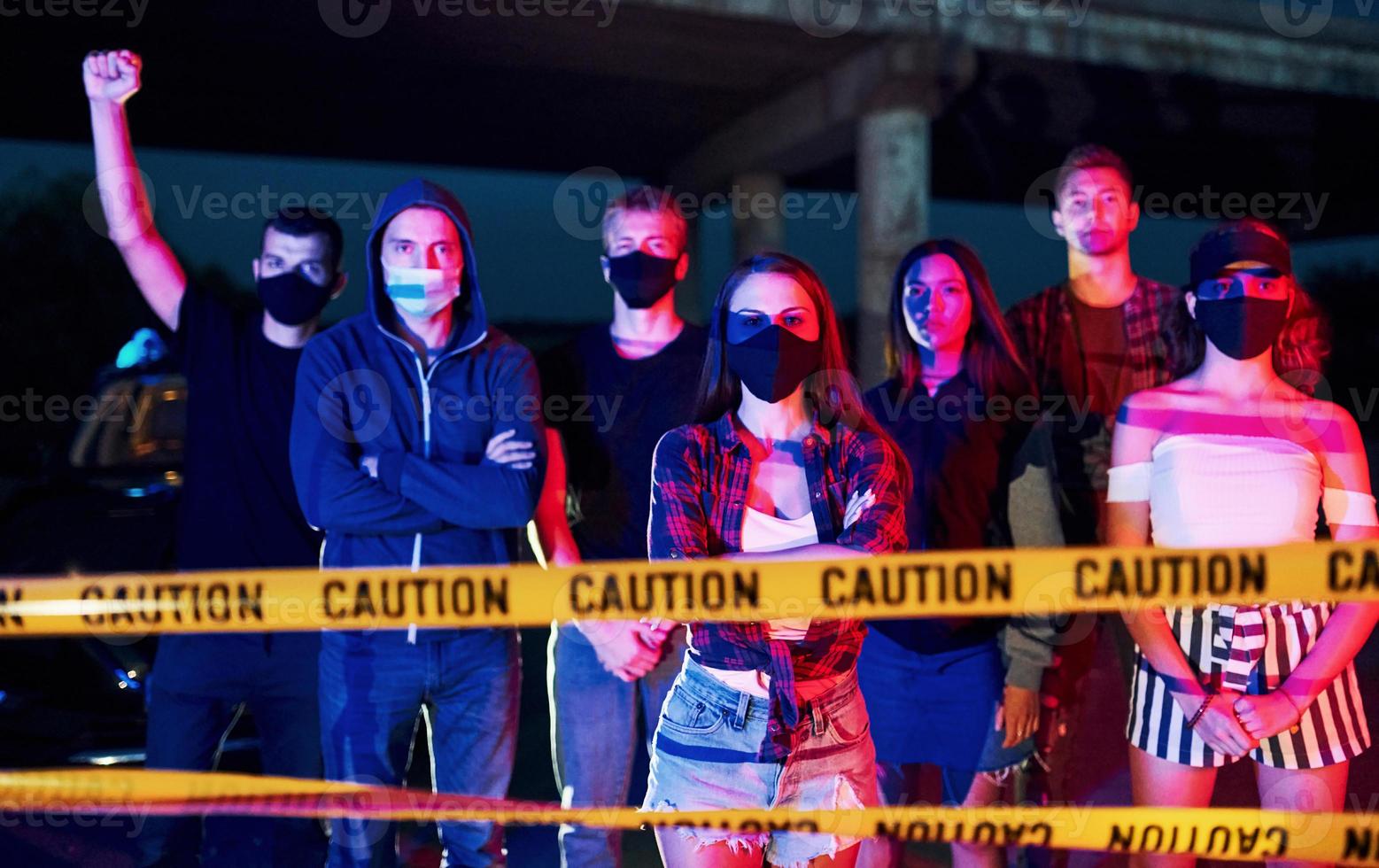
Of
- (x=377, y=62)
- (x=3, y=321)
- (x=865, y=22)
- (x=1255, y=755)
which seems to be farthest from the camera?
(x=3, y=321)

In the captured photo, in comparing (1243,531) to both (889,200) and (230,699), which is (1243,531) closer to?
(230,699)

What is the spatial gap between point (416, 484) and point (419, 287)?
596 mm

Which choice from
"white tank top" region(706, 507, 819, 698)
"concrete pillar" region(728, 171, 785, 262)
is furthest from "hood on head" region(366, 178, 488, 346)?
"concrete pillar" region(728, 171, 785, 262)

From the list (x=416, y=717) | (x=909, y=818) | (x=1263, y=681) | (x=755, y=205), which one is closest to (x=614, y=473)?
(x=416, y=717)

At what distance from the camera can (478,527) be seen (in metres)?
2.77

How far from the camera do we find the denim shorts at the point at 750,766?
1991 millimetres

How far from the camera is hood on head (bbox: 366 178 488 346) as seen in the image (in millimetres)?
2889

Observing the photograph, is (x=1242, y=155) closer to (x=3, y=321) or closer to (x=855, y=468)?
(x=855, y=468)

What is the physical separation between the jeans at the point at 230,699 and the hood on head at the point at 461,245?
40.0 inches

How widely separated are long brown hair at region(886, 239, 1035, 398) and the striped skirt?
81 cm

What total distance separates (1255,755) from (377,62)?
13.2 meters

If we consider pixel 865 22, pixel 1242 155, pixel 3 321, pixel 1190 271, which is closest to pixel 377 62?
pixel 865 22

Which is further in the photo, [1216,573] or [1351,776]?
[1351,776]

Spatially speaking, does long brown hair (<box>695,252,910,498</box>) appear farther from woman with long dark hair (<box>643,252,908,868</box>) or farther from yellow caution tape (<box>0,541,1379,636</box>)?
yellow caution tape (<box>0,541,1379,636</box>)
